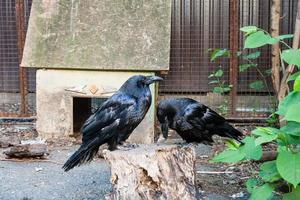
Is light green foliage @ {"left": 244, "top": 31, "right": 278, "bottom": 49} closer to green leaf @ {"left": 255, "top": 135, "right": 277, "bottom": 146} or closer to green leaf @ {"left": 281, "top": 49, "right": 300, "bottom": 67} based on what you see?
green leaf @ {"left": 281, "top": 49, "right": 300, "bottom": 67}

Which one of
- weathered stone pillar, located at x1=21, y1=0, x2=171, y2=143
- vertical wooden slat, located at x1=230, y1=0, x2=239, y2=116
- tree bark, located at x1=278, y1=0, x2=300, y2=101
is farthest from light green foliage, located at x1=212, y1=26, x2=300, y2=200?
vertical wooden slat, located at x1=230, y1=0, x2=239, y2=116

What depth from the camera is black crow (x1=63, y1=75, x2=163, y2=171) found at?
4746 mm

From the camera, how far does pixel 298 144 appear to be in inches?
140

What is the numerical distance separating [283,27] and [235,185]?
344 cm

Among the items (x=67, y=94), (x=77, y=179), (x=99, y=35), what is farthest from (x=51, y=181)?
(x=99, y=35)

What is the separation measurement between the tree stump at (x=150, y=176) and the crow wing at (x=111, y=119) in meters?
0.48

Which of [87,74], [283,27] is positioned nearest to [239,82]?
[283,27]

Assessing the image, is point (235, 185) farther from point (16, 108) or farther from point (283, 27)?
point (16, 108)

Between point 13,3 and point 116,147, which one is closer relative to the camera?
point 116,147

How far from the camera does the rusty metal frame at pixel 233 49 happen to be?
7.43m

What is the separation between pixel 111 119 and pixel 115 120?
37 millimetres

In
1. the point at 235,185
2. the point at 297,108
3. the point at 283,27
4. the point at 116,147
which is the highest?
the point at 283,27

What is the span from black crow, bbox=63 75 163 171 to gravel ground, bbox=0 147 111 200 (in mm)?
346

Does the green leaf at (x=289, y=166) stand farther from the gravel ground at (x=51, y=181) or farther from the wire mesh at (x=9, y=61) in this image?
the wire mesh at (x=9, y=61)
